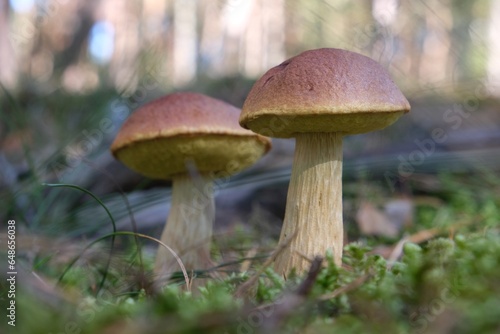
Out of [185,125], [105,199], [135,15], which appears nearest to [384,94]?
[185,125]

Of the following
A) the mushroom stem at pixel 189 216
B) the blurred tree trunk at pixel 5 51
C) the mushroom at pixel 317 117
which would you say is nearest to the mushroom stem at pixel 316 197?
the mushroom at pixel 317 117

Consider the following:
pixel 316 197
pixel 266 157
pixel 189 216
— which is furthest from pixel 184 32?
pixel 316 197

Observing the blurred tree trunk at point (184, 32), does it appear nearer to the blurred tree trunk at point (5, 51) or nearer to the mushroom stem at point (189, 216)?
the blurred tree trunk at point (5, 51)

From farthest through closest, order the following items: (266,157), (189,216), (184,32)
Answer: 1. (184,32)
2. (266,157)
3. (189,216)

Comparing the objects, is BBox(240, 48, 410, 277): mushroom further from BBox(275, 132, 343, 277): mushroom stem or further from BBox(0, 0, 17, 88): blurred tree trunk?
BBox(0, 0, 17, 88): blurred tree trunk

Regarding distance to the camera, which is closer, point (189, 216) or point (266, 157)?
point (189, 216)

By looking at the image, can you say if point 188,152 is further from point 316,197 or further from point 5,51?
point 5,51

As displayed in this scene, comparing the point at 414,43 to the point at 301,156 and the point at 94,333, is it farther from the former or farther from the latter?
the point at 94,333
